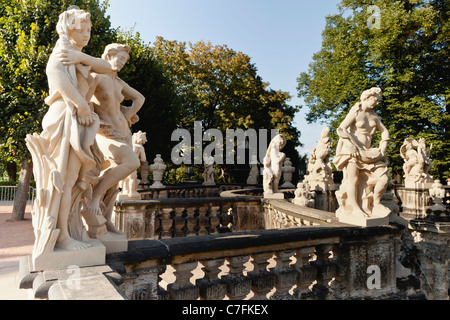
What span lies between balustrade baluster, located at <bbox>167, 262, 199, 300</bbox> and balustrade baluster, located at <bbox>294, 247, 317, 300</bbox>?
4.03ft

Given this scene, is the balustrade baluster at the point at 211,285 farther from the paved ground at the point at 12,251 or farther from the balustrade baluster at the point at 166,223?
the balustrade baluster at the point at 166,223

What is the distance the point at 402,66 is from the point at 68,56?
19638 millimetres

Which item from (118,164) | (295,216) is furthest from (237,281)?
(295,216)

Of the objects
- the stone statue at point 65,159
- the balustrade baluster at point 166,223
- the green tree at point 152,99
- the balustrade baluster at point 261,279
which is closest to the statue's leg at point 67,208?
the stone statue at point 65,159

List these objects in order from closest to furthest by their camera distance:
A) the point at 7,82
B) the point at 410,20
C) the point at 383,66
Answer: the point at 7,82
the point at 410,20
the point at 383,66

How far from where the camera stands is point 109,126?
309 cm

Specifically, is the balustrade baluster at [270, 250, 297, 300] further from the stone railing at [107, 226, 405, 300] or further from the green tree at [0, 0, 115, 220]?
the green tree at [0, 0, 115, 220]

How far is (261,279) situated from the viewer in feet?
10.5

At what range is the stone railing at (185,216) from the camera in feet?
22.2

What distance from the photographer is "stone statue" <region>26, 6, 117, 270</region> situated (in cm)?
245

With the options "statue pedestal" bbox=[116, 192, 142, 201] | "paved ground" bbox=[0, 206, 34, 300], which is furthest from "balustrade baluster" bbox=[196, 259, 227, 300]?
"statue pedestal" bbox=[116, 192, 142, 201]

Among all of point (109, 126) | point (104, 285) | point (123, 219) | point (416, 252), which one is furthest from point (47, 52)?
point (416, 252)
